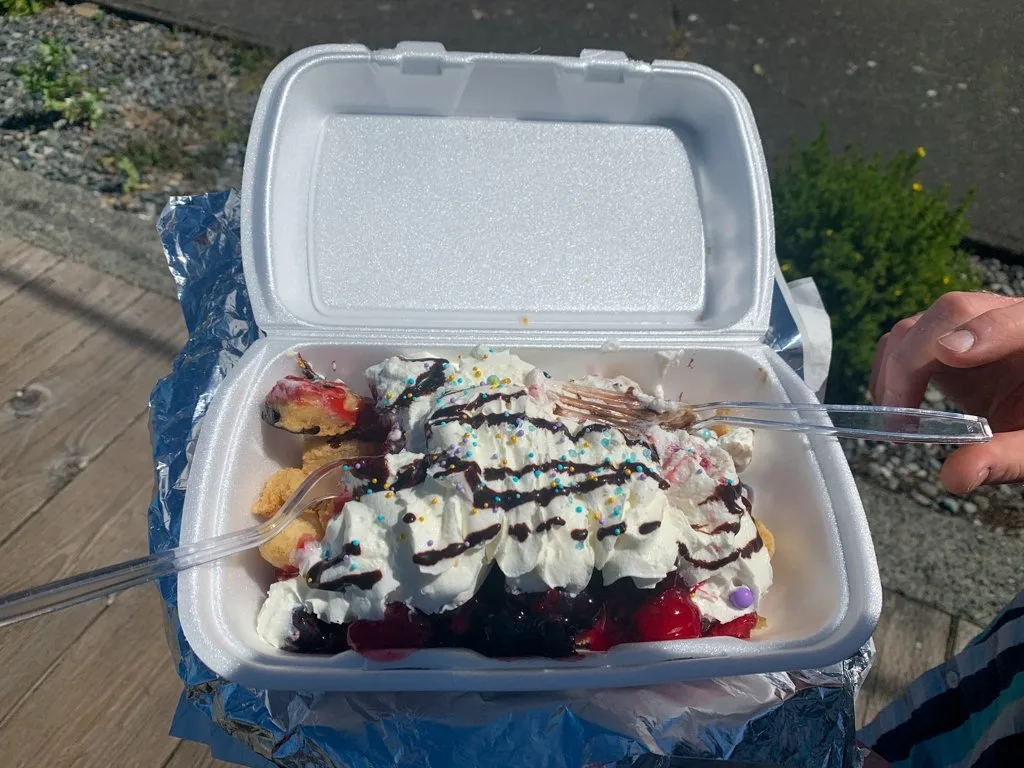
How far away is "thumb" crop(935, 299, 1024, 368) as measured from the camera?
106cm

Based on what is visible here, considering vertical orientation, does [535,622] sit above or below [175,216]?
below

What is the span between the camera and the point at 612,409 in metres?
1.34

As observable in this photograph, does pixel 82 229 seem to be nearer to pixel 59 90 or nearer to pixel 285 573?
pixel 59 90

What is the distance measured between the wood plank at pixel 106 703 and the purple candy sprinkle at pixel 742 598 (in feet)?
4.59

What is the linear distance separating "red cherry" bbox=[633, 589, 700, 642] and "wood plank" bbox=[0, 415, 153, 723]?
150 cm

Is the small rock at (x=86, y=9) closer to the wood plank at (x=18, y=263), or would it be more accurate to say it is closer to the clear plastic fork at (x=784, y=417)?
the wood plank at (x=18, y=263)

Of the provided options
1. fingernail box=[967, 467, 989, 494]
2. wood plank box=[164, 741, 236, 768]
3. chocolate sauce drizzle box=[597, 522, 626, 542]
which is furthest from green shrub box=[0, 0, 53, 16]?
fingernail box=[967, 467, 989, 494]

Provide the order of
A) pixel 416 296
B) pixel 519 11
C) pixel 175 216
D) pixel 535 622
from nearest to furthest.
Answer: pixel 535 622, pixel 416 296, pixel 175 216, pixel 519 11

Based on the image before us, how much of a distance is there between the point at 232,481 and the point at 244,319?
496 mm

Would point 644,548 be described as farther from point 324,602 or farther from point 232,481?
point 232,481

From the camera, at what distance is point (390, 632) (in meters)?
1.07

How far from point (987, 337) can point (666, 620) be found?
2.00ft

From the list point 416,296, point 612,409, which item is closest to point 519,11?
point 416,296

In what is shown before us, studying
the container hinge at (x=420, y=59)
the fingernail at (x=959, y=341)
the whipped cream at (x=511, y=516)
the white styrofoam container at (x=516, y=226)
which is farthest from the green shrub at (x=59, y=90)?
the fingernail at (x=959, y=341)
